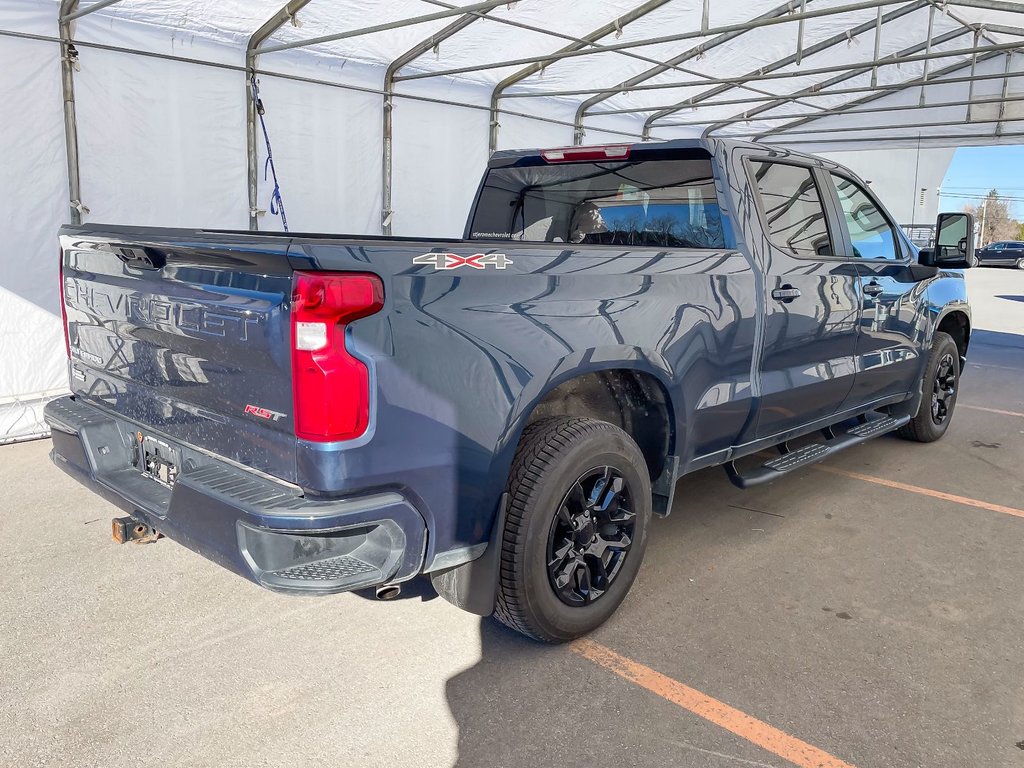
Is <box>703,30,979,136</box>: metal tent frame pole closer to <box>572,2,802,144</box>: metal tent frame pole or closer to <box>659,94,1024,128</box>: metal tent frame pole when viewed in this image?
<box>659,94,1024,128</box>: metal tent frame pole

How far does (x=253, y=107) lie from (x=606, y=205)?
538 cm

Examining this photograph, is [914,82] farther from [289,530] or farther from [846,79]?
[289,530]

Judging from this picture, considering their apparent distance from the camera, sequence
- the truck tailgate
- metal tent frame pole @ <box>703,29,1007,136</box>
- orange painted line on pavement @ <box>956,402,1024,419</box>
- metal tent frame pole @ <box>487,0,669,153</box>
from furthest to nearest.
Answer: metal tent frame pole @ <box>703,29,1007,136</box> < metal tent frame pole @ <box>487,0,669,153</box> < orange painted line on pavement @ <box>956,402,1024,419</box> < the truck tailgate

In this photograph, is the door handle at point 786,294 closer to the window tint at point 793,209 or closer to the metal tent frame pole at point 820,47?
the window tint at point 793,209

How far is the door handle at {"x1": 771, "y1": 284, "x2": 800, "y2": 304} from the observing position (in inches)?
145

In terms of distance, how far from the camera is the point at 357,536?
2.29 meters

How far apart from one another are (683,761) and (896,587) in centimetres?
165

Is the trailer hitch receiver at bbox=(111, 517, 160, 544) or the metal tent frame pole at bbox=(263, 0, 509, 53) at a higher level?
the metal tent frame pole at bbox=(263, 0, 509, 53)

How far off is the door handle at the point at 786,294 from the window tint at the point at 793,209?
0.68 feet

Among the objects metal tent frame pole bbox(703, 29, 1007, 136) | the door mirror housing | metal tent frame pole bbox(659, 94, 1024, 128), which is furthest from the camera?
metal tent frame pole bbox(659, 94, 1024, 128)

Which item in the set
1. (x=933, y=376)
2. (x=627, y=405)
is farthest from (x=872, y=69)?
(x=627, y=405)

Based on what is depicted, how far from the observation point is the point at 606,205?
393 centimetres

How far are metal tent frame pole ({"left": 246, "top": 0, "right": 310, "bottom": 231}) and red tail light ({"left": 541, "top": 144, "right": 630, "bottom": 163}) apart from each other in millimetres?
4668

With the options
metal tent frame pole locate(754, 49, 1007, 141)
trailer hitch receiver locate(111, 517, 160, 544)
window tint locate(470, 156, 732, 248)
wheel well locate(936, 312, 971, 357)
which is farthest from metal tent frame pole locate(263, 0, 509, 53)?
metal tent frame pole locate(754, 49, 1007, 141)
